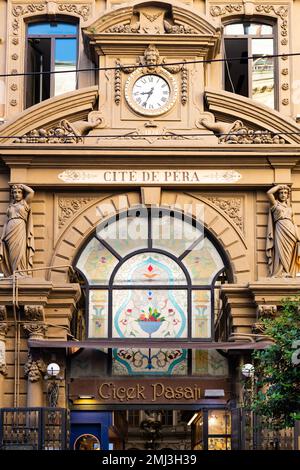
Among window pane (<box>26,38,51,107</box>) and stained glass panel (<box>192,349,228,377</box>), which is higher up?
window pane (<box>26,38,51,107</box>)

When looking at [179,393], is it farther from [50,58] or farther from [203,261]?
[50,58]

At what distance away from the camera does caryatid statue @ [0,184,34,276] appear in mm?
31906

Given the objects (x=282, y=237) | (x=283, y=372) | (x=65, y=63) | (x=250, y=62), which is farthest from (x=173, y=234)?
(x=283, y=372)

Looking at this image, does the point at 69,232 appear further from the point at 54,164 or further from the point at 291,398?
the point at 291,398

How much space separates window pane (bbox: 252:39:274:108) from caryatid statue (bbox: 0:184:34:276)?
7198 mm

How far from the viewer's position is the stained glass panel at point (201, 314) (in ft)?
107

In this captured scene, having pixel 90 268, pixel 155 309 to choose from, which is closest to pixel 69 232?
pixel 90 268

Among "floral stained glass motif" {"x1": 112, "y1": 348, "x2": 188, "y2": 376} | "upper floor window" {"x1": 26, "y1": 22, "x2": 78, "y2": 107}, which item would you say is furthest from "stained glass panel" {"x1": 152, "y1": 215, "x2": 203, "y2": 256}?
"upper floor window" {"x1": 26, "y1": 22, "x2": 78, "y2": 107}

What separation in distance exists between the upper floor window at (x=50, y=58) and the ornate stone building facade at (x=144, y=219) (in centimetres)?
57

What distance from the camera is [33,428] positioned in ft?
93.2

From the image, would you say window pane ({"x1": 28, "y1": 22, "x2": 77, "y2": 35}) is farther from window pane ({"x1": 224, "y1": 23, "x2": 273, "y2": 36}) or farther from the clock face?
window pane ({"x1": 224, "y1": 23, "x2": 273, "y2": 36})

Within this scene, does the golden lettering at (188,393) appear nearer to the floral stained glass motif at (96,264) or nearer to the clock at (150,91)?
the floral stained glass motif at (96,264)

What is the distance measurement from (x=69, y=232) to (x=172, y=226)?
9.35 feet

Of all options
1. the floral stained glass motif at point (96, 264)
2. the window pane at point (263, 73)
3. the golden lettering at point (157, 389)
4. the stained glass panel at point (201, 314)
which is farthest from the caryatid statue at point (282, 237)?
the floral stained glass motif at point (96, 264)
